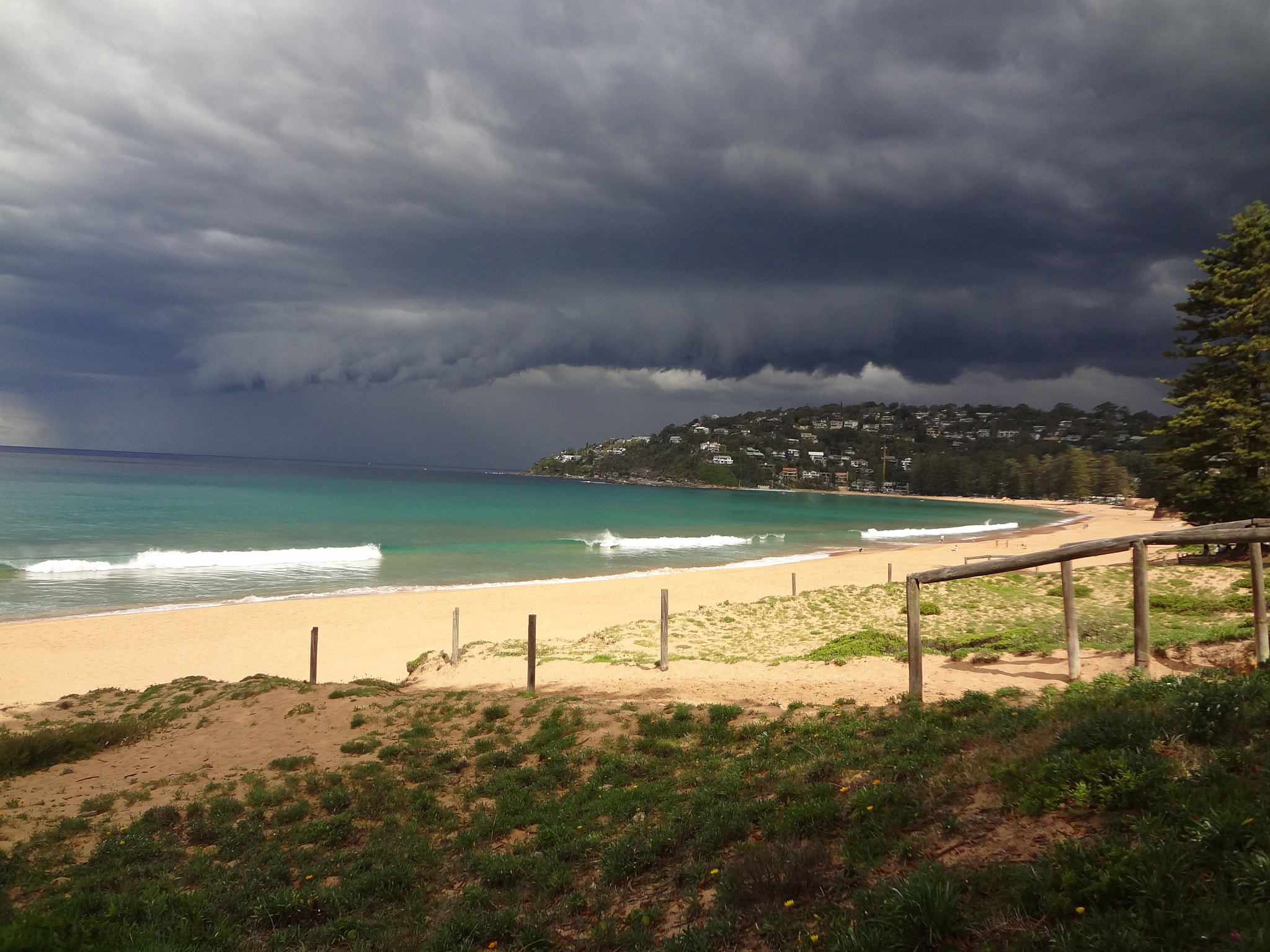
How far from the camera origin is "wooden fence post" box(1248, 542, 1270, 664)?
847 cm

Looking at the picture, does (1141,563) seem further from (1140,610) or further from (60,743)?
(60,743)

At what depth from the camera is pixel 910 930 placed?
11.3 feet

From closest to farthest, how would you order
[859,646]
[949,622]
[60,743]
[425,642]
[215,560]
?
[60,743], [859,646], [949,622], [425,642], [215,560]

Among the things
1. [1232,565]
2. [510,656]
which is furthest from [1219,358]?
[510,656]

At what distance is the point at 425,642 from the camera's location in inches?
850

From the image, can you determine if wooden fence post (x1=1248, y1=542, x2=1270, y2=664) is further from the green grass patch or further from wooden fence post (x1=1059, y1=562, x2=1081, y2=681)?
the green grass patch

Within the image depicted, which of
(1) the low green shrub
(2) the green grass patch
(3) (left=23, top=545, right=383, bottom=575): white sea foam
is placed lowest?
(3) (left=23, top=545, right=383, bottom=575): white sea foam

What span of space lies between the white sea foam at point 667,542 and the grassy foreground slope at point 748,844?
133 ft

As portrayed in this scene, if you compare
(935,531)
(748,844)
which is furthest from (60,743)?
(935,531)

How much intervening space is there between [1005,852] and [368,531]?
56.6 metres

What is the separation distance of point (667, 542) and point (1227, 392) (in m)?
37.0

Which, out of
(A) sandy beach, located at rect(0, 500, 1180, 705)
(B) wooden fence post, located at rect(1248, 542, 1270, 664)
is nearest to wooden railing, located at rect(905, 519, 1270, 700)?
(B) wooden fence post, located at rect(1248, 542, 1270, 664)

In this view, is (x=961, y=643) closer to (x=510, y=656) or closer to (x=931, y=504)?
(x=510, y=656)

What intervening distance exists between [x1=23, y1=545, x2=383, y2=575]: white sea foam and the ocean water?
5.2 inches
